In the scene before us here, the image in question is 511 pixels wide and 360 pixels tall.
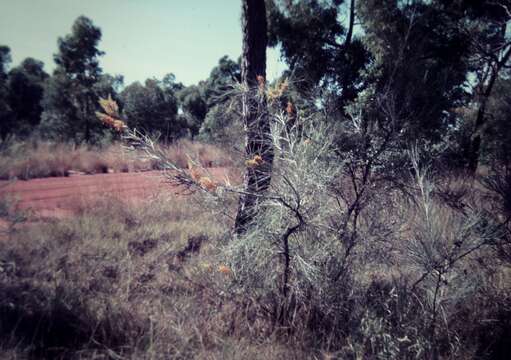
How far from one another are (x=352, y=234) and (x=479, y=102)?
12.4 m

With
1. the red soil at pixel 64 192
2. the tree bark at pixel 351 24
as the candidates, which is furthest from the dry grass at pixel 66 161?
the tree bark at pixel 351 24

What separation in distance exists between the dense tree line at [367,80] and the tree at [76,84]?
54 mm

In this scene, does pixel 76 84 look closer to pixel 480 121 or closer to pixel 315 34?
pixel 315 34

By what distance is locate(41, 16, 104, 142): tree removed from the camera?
14594 mm

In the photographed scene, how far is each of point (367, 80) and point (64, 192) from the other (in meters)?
7.53

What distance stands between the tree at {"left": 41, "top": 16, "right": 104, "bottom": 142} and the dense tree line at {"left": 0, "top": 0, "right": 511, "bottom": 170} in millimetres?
54

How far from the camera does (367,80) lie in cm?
714

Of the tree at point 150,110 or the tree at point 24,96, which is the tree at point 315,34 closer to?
the tree at point 150,110

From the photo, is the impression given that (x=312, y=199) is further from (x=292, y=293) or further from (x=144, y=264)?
(x=144, y=264)

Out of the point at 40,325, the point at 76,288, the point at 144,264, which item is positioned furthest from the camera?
the point at 144,264

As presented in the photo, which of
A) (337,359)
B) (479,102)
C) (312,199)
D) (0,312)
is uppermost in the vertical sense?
(479,102)

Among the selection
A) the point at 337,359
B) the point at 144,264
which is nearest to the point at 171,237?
the point at 144,264

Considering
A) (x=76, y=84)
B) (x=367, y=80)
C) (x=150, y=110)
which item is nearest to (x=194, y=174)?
(x=367, y=80)

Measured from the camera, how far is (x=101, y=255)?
9.49 feet
